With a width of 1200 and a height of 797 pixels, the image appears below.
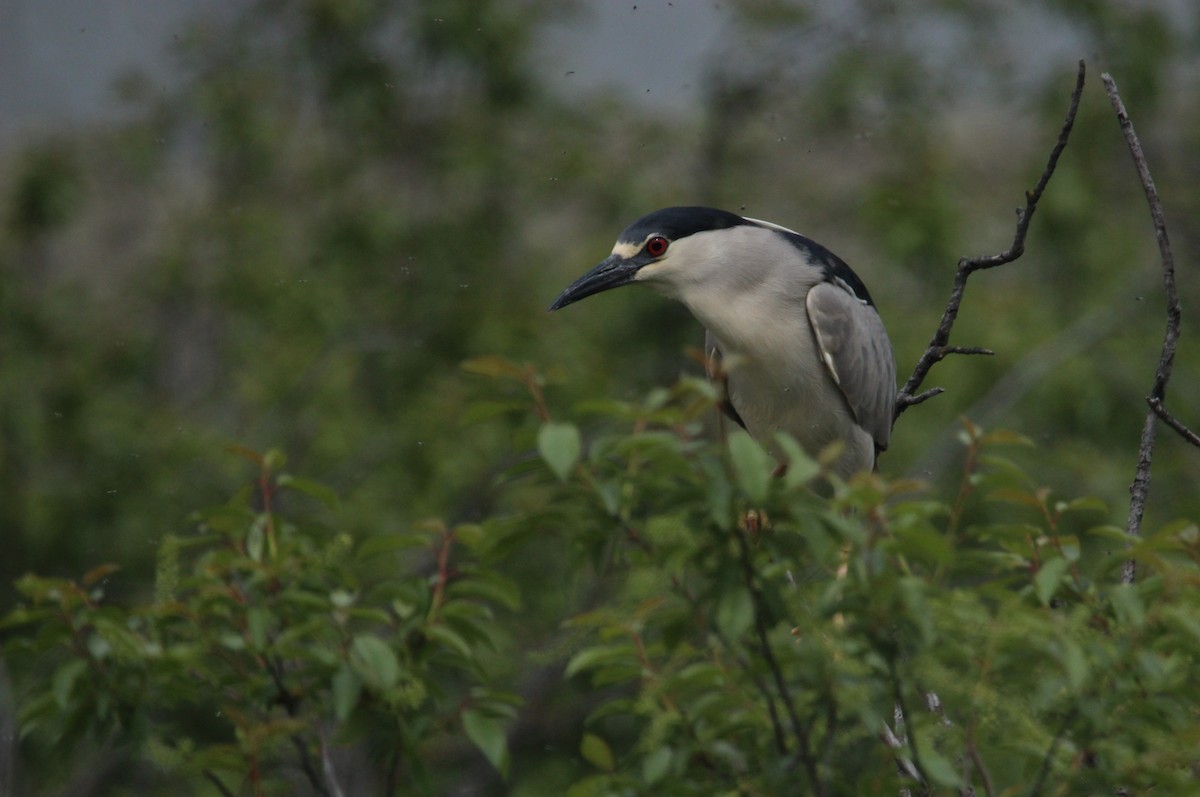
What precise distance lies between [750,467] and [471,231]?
7.29 m

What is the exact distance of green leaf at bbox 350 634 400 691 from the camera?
5.76 ft

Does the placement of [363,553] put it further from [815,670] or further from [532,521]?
[815,670]

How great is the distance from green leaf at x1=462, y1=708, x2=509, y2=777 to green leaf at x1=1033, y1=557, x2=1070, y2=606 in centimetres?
76

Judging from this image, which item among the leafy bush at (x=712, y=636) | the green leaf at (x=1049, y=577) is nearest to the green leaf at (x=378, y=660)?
the leafy bush at (x=712, y=636)

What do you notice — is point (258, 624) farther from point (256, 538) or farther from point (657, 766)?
point (657, 766)

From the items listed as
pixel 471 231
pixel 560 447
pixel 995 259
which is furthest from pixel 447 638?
pixel 471 231

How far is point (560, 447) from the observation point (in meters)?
1.48

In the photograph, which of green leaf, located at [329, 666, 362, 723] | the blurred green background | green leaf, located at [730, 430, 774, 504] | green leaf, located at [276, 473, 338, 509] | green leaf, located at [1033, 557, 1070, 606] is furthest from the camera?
the blurred green background

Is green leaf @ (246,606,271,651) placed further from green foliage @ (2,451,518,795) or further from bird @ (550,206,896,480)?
bird @ (550,206,896,480)

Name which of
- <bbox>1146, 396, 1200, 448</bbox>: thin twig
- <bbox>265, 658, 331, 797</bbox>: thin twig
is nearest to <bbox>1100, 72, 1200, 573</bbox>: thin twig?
<bbox>1146, 396, 1200, 448</bbox>: thin twig

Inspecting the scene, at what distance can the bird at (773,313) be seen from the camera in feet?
11.7

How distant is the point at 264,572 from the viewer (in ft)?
6.37

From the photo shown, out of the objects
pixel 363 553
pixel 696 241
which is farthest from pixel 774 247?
pixel 363 553

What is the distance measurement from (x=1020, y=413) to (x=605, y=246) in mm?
2480
